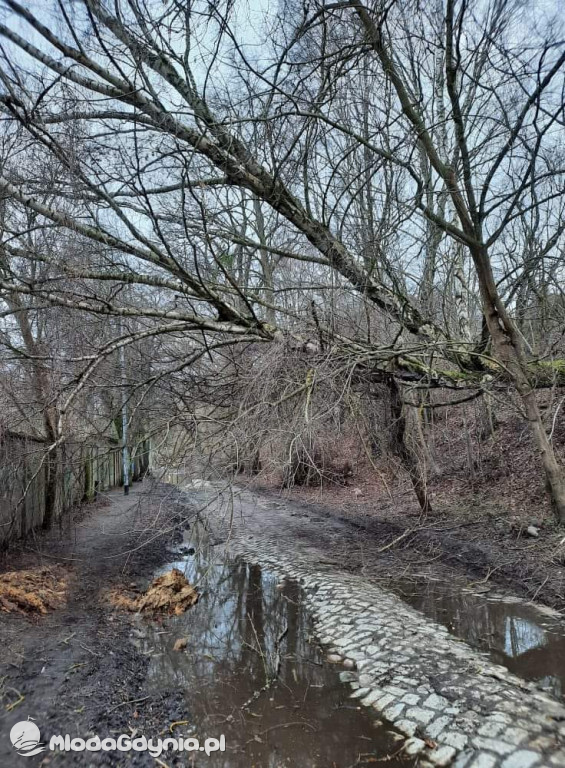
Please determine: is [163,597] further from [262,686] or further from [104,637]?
[262,686]

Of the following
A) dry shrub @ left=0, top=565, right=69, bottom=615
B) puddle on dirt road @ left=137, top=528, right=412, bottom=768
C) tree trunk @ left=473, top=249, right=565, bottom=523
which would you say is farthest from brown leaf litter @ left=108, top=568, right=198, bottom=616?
tree trunk @ left=473, top=249, right=565, bottom=523

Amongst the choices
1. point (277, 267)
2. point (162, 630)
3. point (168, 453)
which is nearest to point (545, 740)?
point (162, 630)

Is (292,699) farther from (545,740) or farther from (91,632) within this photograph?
(91,632)

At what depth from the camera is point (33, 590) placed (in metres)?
6.54

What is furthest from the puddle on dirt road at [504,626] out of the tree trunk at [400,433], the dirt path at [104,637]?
the tree trunk at [400,433]

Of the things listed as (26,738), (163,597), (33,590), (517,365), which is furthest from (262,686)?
(517,365)

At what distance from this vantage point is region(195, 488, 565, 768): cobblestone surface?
11.7ft

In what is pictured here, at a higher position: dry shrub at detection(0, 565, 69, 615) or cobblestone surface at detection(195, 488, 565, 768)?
dry shrub at detection(0, 565, 69, 615)

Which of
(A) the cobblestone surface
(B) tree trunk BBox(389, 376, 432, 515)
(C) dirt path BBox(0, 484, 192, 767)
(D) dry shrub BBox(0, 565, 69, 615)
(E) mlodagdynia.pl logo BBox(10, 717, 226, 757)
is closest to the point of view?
(A) the cobblestone surface

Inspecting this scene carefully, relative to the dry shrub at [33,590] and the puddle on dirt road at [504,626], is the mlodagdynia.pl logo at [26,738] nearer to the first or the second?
the dry shrub at [33,590]

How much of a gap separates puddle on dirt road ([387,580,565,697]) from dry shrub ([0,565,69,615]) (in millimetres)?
4693

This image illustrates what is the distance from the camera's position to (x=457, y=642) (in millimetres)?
5391

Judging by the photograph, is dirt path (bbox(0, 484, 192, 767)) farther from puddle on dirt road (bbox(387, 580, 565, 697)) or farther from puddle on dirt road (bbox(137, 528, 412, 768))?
puddle on dirt road (bbox(387, 580, 565, 697))

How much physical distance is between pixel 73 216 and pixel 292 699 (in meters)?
6.36
